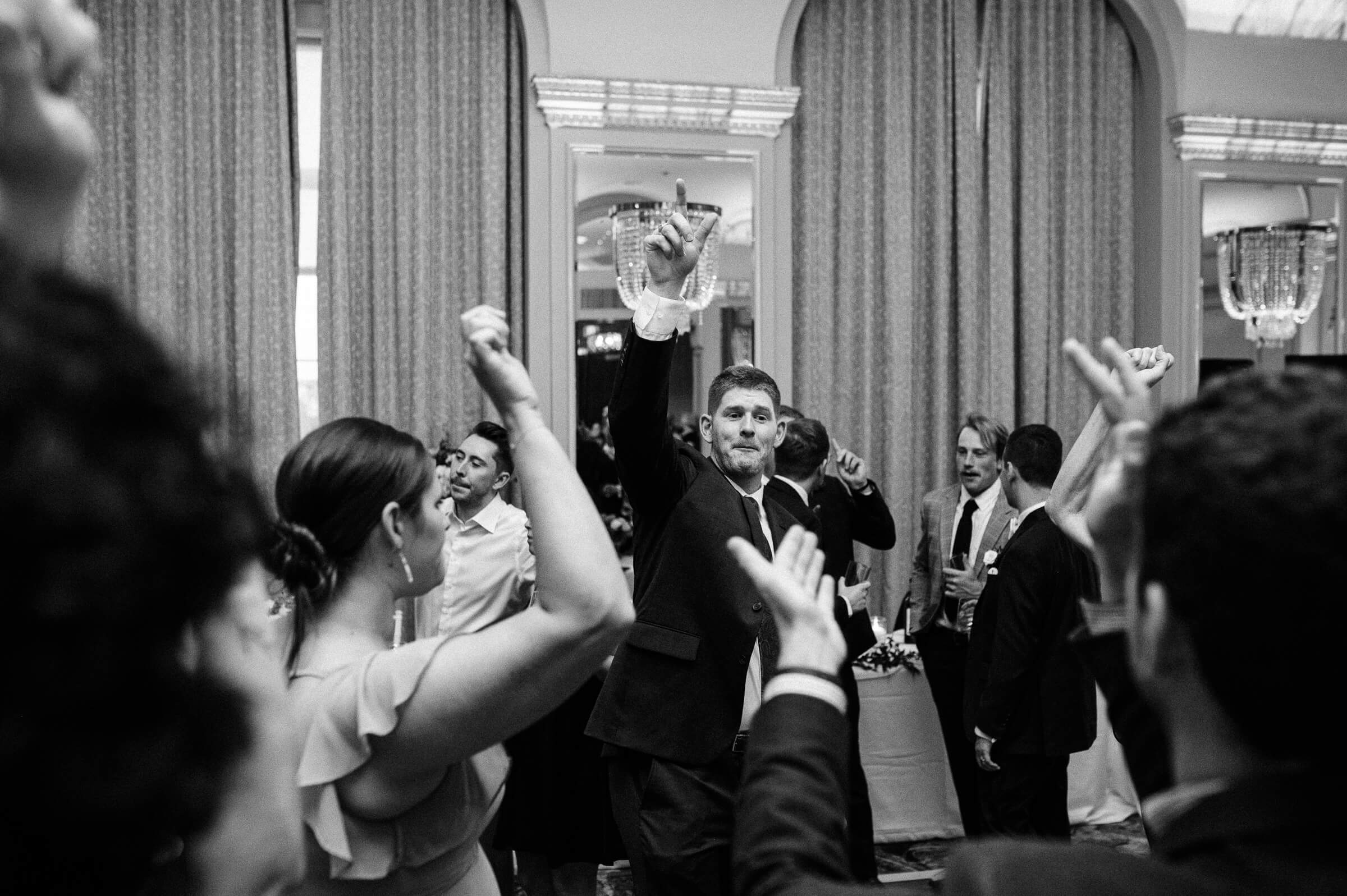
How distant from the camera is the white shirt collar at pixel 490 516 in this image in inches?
164

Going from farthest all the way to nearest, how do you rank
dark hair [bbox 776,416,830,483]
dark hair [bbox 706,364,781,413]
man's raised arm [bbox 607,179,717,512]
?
dark hair [bbox 776,416,830,483] < dark hair [bbox 706,364,781,413] < man's raised arm [bbox 607,179,717,512]

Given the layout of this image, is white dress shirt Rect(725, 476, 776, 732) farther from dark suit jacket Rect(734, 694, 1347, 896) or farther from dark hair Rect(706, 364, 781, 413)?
dark suit jacket Rect(734, 694, 1347, 896)

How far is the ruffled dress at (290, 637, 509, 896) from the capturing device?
1.34 m

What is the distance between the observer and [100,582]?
644 mm

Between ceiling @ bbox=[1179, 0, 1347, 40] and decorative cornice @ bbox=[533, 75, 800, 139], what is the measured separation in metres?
2.11

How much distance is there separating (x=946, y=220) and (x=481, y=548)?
2998 millimetres

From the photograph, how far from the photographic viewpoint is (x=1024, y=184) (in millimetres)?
6086

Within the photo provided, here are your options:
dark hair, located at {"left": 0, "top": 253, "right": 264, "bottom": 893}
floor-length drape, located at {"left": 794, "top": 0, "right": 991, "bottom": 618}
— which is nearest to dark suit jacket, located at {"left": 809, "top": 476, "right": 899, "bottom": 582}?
floor-length drape, located at {"left": 794, "top": 0, "right": 991, "bottom": 618}

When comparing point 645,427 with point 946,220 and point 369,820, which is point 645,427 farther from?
point 946,220

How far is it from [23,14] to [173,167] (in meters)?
4.84

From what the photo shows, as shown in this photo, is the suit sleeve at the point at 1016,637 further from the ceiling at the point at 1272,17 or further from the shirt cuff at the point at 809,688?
the ceiling at the point at 1272,17

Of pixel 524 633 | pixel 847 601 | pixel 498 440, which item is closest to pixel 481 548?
pixel 498 440

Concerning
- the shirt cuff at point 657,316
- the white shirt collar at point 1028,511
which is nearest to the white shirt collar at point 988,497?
the white shirt collar at point 1028,511

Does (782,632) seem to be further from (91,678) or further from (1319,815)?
(91,678)
